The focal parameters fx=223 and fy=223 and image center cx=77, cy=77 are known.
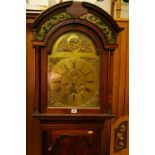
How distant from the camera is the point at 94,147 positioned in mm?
1452

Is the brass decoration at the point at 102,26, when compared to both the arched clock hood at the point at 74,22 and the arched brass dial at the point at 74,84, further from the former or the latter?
the arched brass dial at the point at 74,84

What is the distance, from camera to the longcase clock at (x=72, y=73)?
1.34 metres

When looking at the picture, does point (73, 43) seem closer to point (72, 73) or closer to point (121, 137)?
point (72, 73)

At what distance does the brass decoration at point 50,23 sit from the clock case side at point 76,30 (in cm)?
1

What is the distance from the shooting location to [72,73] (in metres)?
1.38

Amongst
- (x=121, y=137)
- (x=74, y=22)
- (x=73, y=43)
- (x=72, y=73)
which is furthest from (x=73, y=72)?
(x=121, y=137)

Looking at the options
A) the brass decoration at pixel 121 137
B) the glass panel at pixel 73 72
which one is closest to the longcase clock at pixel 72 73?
the glass panel at pixel 73 72

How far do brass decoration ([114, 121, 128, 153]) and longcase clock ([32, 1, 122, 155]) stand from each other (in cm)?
25

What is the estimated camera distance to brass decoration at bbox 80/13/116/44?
1349 millimetres

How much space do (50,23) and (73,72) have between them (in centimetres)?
33

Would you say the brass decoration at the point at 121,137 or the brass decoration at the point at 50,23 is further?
the brass decoration at the point at 121,137

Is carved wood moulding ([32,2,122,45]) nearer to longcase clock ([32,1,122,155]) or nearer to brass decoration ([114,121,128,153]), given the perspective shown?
longcase clock ([32,1,122,155])
